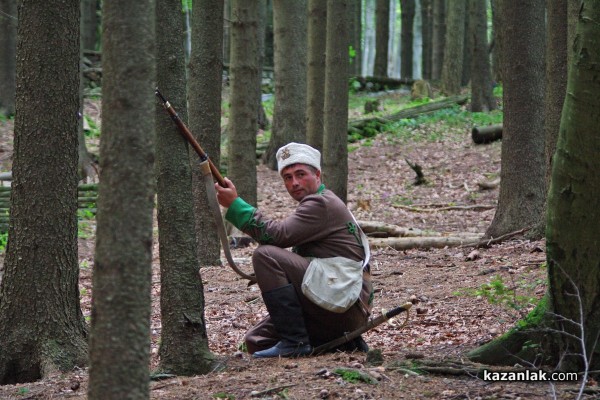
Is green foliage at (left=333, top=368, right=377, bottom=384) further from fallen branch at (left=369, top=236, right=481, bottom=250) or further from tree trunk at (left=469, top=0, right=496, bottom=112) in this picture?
tree trunk at (left=469, top=0, right=496, bottom=112)

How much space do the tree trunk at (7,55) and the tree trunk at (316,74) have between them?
9719mm

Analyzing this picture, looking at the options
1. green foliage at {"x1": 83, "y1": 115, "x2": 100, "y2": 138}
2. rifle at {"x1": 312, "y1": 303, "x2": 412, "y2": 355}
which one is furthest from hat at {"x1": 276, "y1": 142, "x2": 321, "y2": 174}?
green foliage at {"x1": 83, "y1": 115, "x2": 100, "y2": 138}

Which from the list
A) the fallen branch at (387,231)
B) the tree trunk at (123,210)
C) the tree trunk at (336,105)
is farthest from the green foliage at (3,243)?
the tree trunk at (123,210)

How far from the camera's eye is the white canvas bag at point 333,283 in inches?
207

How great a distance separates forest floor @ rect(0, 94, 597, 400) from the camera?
426 centimetres

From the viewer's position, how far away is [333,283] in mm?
5285

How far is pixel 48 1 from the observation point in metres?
5.30

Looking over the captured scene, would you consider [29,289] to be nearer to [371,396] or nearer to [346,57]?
[371,396]

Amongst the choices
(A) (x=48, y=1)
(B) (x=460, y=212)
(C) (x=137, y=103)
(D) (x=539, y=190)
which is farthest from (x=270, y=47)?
(C) (x=137, y=103)

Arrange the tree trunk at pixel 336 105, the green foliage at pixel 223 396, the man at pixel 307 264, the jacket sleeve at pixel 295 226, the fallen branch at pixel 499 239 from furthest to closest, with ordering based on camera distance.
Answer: the tree trunk at pixel 336 105, the fallen branch at pixel 499 239, the man at pixel 307 264, the jacket sleeve at pixel 295 226, the green foliage at pixel 223 396

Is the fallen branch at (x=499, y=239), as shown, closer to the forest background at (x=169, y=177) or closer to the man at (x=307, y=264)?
the forest background at (x=169, y=177)

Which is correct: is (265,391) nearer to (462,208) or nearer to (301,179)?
(301,179)

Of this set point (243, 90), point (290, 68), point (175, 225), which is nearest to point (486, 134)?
point (290, 68)

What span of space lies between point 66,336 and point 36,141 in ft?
4.25
